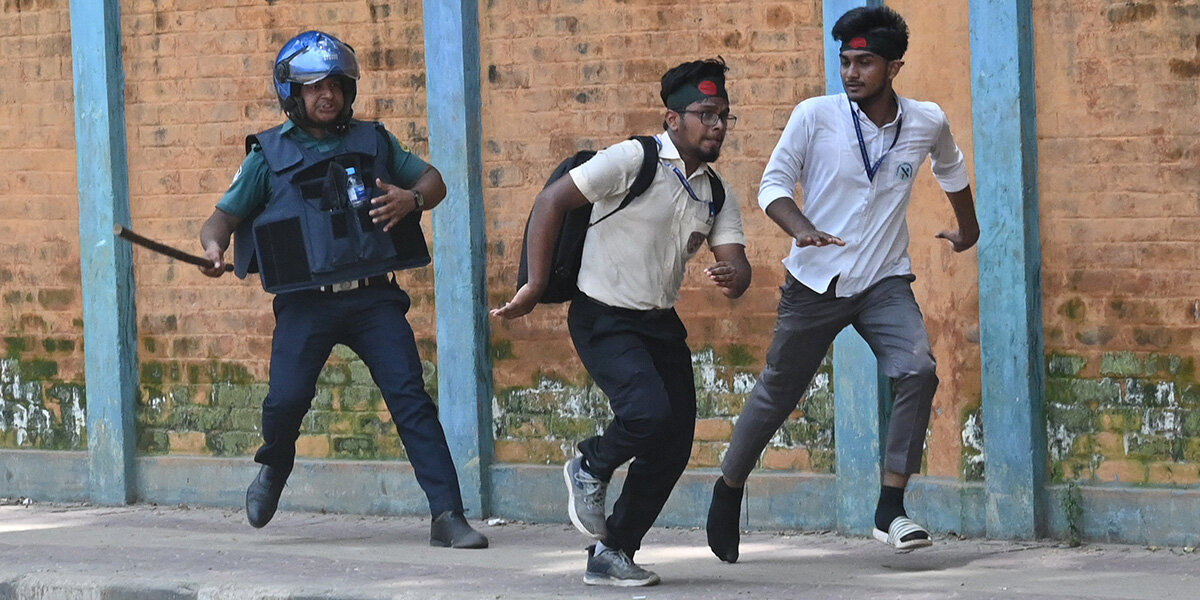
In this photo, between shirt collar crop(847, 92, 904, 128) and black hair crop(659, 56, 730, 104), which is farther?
shirt collar crop(847, 92, 904, 128)

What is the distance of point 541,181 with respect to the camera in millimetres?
8094

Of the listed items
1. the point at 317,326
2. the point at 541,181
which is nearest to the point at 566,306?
the point at 541,181

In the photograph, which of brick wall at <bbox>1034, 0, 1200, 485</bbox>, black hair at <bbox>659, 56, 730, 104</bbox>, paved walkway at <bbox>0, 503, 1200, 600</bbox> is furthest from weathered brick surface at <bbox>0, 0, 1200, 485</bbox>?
black hair at <bbox>659, 56, 730, 104</bbox>

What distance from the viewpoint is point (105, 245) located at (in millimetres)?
8883

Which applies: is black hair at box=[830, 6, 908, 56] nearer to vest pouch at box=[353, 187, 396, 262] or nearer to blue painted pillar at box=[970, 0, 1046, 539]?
blue painted pillar at box=[970, 0, 1046, 539]

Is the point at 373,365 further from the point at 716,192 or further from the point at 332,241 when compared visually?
the point at 716,192

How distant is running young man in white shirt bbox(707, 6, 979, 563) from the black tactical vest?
163cm

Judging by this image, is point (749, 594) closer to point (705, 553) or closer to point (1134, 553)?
point (705, 553)

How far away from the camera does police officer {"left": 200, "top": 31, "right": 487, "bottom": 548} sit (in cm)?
720

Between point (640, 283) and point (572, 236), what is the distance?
0.27 metres

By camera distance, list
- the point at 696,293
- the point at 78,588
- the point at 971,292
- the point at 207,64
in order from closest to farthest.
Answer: the point at 78,588, the point at 971,292, the point at 696,293, the point at 207,64

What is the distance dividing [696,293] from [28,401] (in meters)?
3.49

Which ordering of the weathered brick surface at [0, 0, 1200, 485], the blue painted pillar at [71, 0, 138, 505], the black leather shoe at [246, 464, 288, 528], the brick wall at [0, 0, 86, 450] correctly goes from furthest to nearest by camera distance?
the brick wall at [0, 0, 86, 450] < the blue painted pillar at [71, 0, 138, 505] < the black leather shoe at [246, 464, 288, 528] < the weathered brick surface at [0, 0, 1200, 485]

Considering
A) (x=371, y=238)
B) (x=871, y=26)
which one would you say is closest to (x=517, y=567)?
(x=371, y=238)
